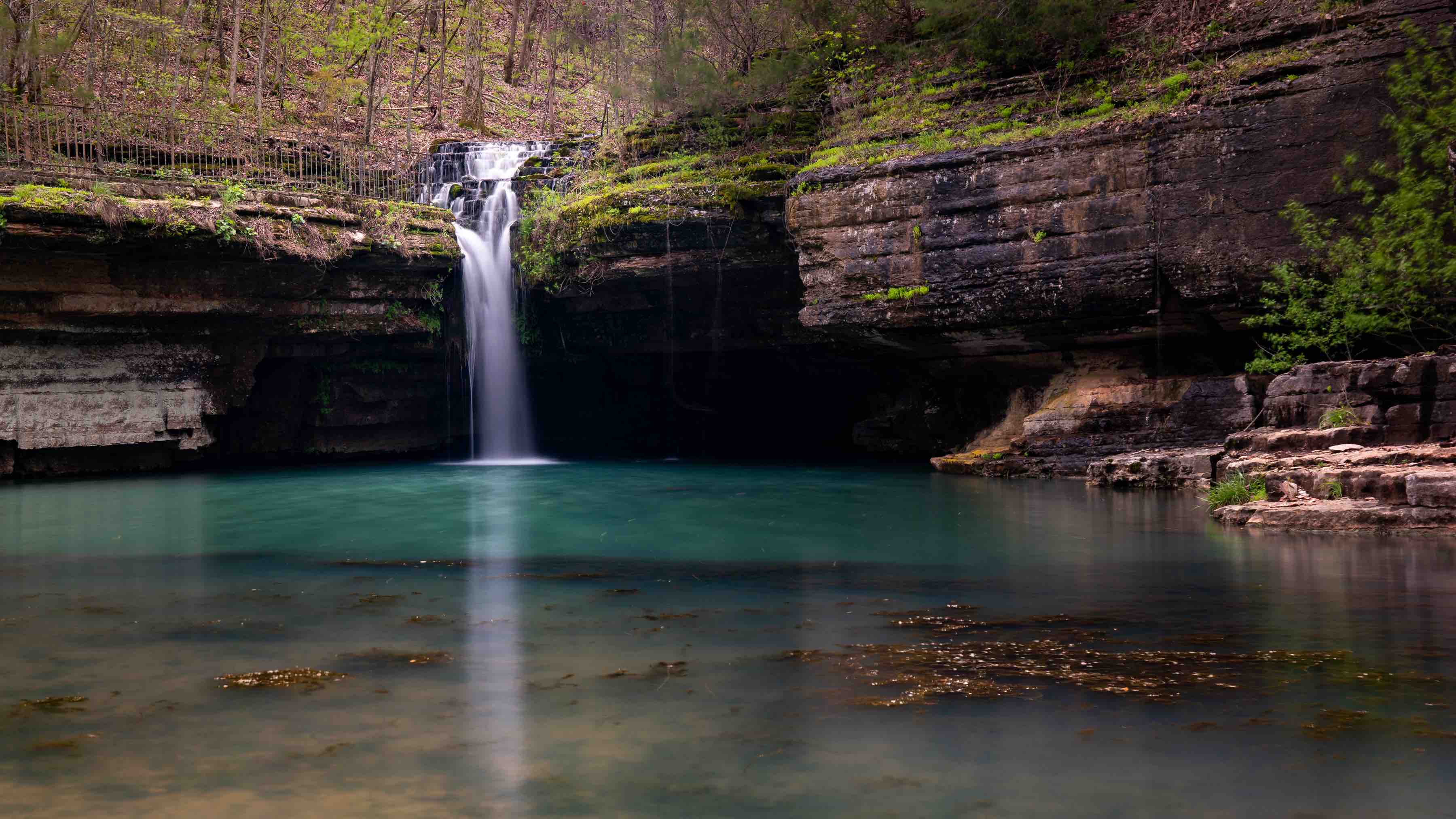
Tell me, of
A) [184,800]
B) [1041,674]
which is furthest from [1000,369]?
[184,800]

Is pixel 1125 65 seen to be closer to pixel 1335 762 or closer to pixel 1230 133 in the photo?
pixel 1230 133

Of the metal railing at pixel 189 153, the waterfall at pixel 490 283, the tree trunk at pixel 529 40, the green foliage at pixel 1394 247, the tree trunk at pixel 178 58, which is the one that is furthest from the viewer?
the tree trunk at pixel 529 40

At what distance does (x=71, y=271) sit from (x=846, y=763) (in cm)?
1864

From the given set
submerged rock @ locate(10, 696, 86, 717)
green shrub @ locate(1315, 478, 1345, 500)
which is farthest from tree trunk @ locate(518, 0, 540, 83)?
submerged rock @ locate(10, 696, 86, 717)

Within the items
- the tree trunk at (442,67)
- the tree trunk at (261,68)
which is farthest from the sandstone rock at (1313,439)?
the tree trunk at (442,67)

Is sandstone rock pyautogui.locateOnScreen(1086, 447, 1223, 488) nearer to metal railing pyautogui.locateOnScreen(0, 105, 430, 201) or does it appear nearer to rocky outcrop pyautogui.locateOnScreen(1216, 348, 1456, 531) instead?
rocky outcrop pyautogui.locateOnScreen(1216, 348, 1456, 531)

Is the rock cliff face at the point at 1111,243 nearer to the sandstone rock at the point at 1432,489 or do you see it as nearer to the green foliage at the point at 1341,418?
the green foliage at the point at 1341,418

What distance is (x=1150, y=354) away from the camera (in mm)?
16625

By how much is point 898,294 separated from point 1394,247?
22.8 ft

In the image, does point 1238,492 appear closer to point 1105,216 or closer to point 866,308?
point 1105,216

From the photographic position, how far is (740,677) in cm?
497

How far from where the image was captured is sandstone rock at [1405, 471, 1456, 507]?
9164 mm

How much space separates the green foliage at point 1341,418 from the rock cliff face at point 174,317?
52.7 ft

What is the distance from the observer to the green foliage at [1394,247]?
12688 millimetres
